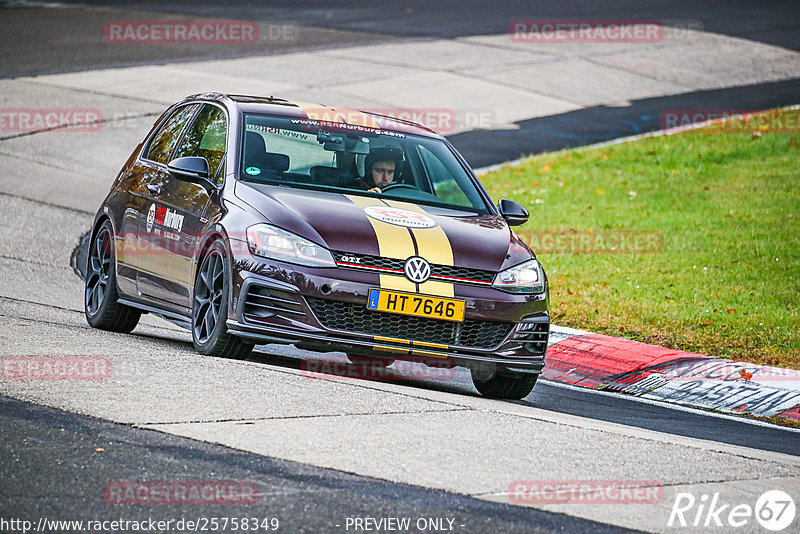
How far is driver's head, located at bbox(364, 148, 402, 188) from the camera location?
8.73 meters

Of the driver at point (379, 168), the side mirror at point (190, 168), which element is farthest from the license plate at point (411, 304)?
the side mirror at point (190, 168)

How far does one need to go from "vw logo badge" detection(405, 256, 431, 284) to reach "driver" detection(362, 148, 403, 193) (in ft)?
3.69

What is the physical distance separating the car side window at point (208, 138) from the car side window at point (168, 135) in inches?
6.3

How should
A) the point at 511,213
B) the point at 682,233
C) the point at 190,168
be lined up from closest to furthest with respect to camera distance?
the point at 190,168 → the point at 511,213 → the point at 682,233

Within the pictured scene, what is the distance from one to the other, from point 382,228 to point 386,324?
1.93 feet

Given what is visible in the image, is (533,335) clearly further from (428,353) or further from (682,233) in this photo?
(682,233)

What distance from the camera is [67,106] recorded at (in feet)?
69.0

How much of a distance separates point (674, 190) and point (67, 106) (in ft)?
32.3

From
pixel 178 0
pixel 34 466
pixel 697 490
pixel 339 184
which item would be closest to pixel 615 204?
pixel 339 184

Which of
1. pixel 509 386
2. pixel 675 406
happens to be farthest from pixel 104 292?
pixel 675 406

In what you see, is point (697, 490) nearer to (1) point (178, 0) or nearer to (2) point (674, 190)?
(2) point (674, 190)

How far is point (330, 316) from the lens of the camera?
7.54 m

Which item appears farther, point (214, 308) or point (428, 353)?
point (214, 308)

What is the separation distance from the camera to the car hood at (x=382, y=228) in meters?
7.62
